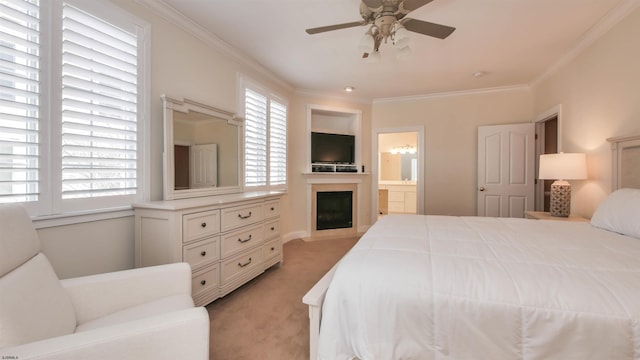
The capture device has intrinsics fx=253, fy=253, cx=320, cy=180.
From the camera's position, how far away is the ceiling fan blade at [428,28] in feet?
5.78

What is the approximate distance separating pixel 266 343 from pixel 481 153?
420 cm

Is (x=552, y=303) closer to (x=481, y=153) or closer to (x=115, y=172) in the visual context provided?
(x=115, y=172)

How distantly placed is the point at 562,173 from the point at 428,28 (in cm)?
216

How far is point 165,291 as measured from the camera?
1409mm

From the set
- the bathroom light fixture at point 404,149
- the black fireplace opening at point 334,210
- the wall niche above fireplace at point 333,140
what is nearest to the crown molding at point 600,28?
the wall niche above fireplace at point 333,140

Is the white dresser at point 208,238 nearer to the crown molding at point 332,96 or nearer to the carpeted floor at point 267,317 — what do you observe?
the carpeted floor at point 267,317

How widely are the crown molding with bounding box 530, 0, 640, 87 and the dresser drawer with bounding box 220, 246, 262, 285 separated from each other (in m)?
3.90

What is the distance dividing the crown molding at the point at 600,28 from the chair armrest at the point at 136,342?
3.77m

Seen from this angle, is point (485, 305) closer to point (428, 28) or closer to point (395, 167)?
point (428, 28)

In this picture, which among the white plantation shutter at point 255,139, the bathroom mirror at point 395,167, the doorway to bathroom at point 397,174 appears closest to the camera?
the white plantation shutter at point 255,139

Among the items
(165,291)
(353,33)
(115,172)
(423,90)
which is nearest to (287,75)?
(353,33)

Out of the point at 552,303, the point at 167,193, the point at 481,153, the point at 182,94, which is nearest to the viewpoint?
the point at 552,303

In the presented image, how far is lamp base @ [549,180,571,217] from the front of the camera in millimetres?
2736

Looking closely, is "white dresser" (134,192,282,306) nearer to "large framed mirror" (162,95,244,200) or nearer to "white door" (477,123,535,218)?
"large framed mirror" (162,95,244,200)
